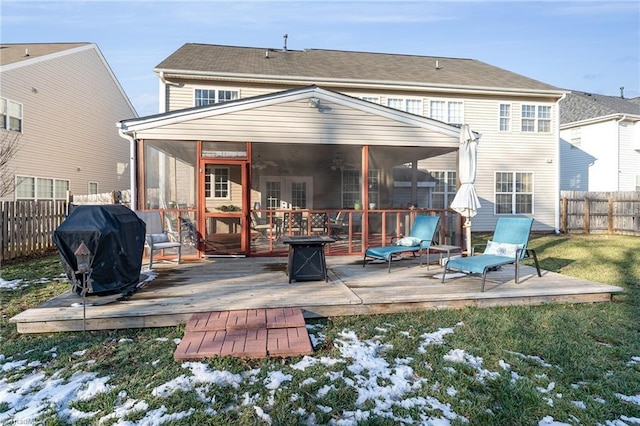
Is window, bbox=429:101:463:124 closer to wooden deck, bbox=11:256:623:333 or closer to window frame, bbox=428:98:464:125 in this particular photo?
window frame, bbox=428:98:464:125

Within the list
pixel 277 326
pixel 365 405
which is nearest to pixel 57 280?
pixel 277 326

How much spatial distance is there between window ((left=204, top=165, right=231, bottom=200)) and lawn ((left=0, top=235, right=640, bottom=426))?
4.31m

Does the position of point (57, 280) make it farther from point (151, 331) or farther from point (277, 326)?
point (277, 326)

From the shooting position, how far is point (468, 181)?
21.6ft

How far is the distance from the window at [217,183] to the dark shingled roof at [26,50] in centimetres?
954

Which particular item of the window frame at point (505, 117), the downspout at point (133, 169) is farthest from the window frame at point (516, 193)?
the downspout at point (133, 169)

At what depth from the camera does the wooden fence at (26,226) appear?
306 inches

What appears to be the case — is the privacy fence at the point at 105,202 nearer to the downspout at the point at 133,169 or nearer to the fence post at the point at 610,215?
the fence post at the point at 610,215

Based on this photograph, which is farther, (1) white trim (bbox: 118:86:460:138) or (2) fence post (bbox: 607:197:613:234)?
(2) fence post (bbox: 607:197:613:234)

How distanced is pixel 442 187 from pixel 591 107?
11.7m

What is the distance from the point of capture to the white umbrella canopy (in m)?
6.45

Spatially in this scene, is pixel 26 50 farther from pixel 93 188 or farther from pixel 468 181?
pixel 468 181

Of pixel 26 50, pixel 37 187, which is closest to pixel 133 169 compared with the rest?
pixel 37 187

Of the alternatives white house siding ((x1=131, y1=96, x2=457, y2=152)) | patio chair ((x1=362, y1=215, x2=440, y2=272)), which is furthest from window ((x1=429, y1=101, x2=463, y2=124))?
patio chair ((x1=362, y1=215, x2=440, y2=272))
